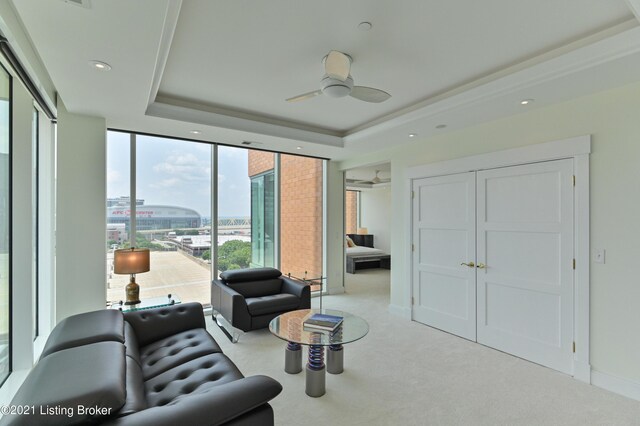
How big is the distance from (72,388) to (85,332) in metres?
0.83

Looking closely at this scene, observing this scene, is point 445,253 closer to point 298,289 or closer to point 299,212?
point 298,289

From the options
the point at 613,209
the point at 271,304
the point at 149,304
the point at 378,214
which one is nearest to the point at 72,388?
the point at 149,304

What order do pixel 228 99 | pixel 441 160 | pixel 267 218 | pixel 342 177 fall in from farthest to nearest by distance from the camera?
pixel 342 177, pixel 267 218, pixel 441 160, pixel 228 99

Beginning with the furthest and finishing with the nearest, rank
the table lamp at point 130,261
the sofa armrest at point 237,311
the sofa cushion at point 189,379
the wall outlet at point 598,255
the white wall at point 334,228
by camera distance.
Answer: the white wall at point 334,228
the sofa armrest at point 237,311
the table lamp at point 130,261
the wall outlet at point 598,255
the sofa cushion at point 189,379

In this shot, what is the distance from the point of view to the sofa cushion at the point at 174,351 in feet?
7.02

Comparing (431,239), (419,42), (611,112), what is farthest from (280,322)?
(611,112)

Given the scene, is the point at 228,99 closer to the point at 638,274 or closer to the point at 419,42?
the point at 419,42

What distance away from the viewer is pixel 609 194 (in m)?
2.68

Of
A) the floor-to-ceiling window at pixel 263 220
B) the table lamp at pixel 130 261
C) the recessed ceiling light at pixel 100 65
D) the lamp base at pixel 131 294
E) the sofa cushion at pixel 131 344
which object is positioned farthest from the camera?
the floor-to-ceiling window at pixel 263 220

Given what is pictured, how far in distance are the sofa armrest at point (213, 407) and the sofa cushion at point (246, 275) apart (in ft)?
8.96

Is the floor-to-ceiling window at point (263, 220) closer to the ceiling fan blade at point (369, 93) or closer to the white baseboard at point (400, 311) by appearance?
the white baseboard at point (400, 311)

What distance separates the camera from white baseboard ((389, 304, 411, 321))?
4477mm

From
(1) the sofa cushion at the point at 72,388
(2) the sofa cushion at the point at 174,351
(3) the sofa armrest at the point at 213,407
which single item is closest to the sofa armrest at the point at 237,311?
(2) the sofa cushion at the point at 174,351

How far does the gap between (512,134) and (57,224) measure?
496cm
